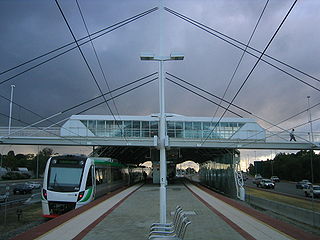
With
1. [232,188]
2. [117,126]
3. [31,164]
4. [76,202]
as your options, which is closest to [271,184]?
[232,188]

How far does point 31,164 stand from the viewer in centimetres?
9725

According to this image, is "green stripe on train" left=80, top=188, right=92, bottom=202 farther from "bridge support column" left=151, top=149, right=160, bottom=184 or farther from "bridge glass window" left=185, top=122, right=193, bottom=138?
"bridge glass window" left=185, top=122, right=193, bottom=138

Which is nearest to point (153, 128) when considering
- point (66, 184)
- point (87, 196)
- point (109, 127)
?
point (109, 127)

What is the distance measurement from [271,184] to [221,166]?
1039 cm

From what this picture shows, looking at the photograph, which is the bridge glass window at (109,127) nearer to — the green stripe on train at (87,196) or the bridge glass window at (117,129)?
the bridge glass window at (117,129)

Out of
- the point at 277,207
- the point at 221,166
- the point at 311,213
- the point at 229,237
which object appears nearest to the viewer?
the point at 229,237

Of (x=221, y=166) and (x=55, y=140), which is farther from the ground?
(x=55, y=140)

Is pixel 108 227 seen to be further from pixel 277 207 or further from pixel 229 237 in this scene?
pixel 277 207

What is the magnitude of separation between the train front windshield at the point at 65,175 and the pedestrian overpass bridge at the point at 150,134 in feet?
43.6

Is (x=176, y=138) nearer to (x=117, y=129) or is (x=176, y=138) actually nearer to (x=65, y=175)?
(x=117, y=129)

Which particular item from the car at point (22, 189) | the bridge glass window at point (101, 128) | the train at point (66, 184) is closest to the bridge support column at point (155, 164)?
the bridge glass window at point (101, 128)

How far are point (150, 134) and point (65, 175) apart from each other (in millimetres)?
Result: 23897

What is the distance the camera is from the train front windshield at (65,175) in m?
15.2

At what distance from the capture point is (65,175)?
51.8ft
